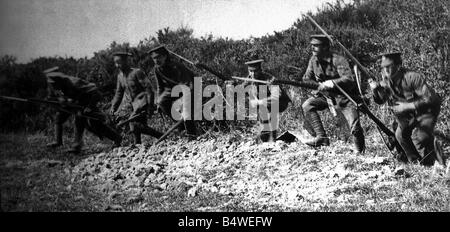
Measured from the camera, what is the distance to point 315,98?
7645 mm

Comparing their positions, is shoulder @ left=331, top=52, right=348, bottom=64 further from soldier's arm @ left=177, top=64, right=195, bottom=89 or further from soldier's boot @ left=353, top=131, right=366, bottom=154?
soldier's arm @ left=177, top=64, right=195, bottom=89

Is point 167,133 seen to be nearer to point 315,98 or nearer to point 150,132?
point 150,132

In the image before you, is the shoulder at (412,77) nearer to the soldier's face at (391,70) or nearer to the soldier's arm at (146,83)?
the soldier's face at (391,70)

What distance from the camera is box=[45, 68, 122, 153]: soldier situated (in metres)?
7.78

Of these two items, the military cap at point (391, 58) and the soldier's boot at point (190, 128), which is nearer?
the military cap at point (391, 58)

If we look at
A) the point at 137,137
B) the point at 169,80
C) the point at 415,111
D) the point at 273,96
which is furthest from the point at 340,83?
the point at 137,137

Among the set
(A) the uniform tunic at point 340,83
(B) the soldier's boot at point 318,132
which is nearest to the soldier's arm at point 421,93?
(A) the uniform tunic at point 340,83

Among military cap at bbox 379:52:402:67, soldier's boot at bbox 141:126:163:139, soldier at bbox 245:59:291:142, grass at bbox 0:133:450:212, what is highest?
military cap at bbox 379:52:402:67

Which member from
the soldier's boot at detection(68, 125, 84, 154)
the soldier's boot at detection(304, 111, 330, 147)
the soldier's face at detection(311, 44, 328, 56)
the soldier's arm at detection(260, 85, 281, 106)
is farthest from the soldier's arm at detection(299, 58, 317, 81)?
the soldier's boot at detection(68, 125, 84, 154)

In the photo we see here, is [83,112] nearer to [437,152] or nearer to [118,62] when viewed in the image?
[118,62]

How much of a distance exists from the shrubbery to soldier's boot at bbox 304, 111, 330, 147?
1.10m

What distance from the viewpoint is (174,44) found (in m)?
10.2

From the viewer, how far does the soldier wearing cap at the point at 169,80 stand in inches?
334

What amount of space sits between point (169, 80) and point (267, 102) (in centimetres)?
169
